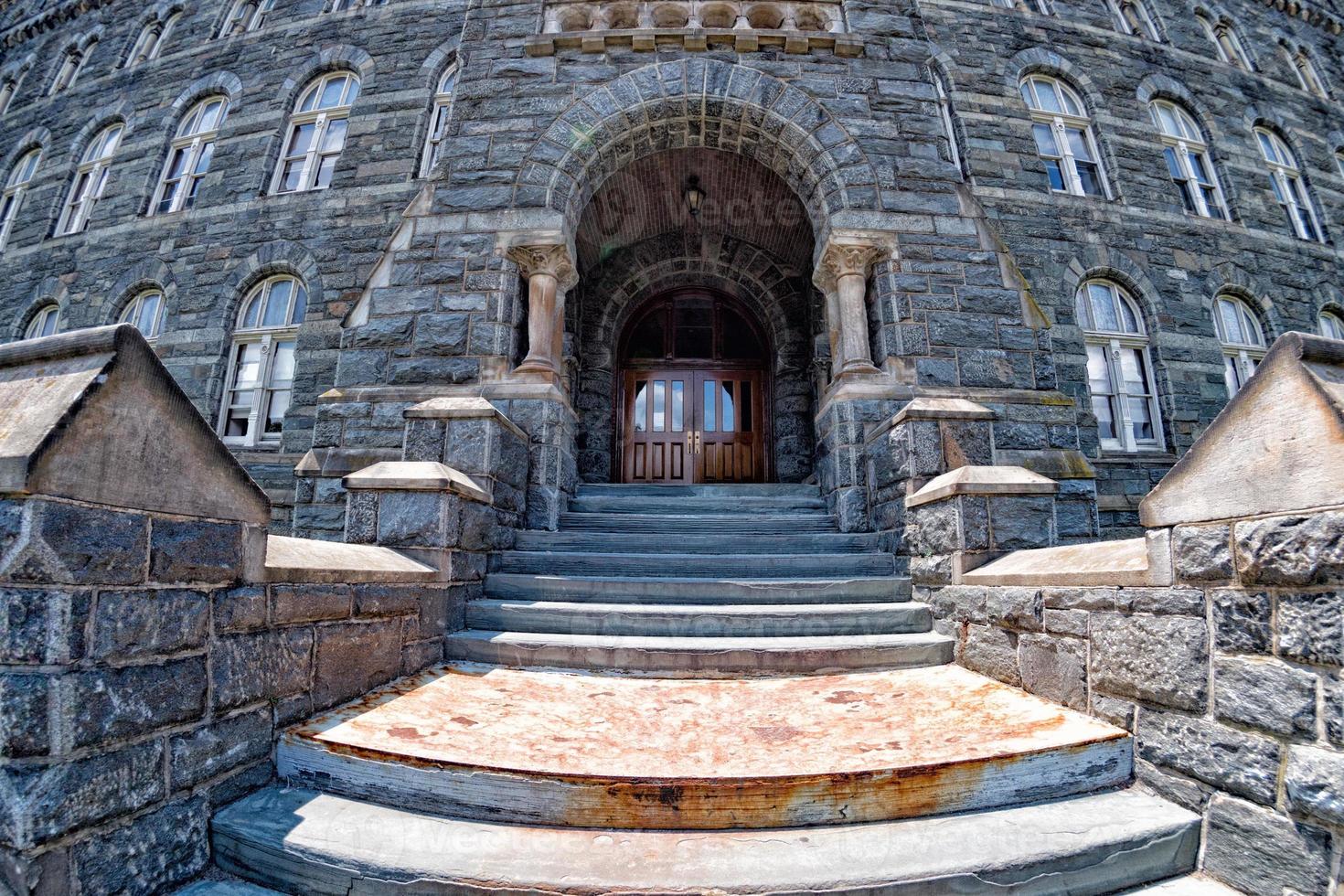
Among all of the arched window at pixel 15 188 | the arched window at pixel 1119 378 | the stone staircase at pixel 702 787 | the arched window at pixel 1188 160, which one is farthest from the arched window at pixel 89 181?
the arched window at pixel 1188 160

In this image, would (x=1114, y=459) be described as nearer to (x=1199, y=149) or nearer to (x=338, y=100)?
(x=1199, y=149)

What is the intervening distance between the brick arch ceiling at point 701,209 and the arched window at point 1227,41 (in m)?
10.7

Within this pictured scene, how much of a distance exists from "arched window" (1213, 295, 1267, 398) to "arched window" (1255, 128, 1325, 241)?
7.98 feet

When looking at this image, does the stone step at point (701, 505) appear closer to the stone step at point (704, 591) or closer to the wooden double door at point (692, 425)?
the stone step at point (704, 591)

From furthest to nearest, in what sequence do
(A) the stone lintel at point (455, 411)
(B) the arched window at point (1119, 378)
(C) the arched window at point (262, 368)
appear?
1. (C) the arched window at point (262, 368)
2. (B) the arched window at point (1119, 378)
3. (A) the stone lintel at point (455, 411)

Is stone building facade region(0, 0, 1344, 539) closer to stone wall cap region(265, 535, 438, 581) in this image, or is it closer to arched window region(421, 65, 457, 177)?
arched window region(421, 65, 457, 177)

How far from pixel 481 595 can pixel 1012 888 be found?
327cm

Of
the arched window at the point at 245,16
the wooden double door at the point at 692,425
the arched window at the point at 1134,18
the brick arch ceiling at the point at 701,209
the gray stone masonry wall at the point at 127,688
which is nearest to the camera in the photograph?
the gray stone masonry wall at the point at 127,688

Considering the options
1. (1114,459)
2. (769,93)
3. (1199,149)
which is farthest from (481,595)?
(1199,149)

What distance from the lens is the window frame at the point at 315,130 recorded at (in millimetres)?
9586

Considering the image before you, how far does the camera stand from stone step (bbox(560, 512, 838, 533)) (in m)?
4.94

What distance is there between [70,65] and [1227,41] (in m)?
24.0

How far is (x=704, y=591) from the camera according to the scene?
388 cm

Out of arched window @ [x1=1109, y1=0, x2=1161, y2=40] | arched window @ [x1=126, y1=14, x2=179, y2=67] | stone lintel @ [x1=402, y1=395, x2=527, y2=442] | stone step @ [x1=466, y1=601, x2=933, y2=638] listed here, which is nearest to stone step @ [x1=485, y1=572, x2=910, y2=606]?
stone step @ [x1=466, y1=601, x2=933, y2=638]
